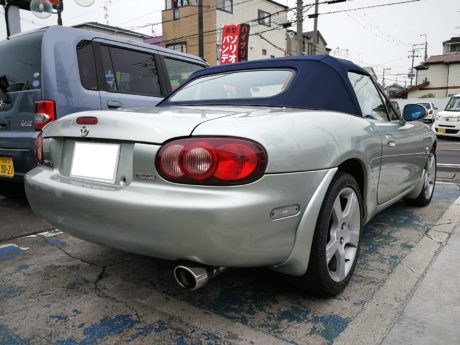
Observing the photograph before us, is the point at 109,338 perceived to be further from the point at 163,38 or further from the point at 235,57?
the point at 163,38

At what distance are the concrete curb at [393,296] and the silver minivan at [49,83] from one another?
9.65 feet

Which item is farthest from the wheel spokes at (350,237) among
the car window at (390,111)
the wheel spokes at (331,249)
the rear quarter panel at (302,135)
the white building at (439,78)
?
the white building at (439,78)

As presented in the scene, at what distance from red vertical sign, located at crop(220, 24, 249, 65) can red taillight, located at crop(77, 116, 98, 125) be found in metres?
16.4

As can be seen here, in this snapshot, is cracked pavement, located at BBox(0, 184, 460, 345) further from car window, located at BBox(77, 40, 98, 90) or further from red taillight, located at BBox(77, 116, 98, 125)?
car window, located at BBox(77, 40, 98, 90)

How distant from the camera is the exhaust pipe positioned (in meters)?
1.67

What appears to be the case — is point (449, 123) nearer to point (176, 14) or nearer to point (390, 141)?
point (390, 141)

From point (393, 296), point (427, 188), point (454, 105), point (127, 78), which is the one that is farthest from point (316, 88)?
point (454, 105)

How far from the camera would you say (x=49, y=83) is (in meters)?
3.50

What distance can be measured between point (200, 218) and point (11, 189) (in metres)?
3.53

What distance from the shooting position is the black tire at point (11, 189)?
4145 mm

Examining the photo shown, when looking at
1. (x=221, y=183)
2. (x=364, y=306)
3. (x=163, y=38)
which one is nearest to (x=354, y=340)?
(x=364, y=306)

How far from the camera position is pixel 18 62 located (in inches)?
149

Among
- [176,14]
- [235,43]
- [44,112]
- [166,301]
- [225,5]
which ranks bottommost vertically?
[166,301]

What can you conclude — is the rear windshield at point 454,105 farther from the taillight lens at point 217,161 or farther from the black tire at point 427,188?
the taillight lens at point 217,161
